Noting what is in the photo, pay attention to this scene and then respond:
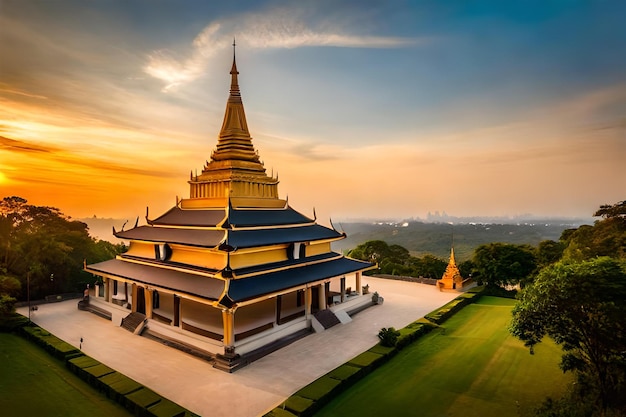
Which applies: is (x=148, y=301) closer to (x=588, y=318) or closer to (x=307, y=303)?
(x=307, y=303)

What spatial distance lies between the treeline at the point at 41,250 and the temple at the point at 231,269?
140 inches

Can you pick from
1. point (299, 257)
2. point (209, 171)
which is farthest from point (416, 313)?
point (209, 171)

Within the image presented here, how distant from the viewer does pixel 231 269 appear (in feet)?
59.8

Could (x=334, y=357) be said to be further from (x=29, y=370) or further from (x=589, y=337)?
(x=29, y=370)

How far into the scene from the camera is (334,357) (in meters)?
17.9

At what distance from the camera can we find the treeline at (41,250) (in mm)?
27547

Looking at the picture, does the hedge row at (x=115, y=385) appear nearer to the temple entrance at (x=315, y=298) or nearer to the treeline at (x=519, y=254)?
the temple entrance at (x=315, y=298)

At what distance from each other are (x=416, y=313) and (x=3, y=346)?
80.4 feet

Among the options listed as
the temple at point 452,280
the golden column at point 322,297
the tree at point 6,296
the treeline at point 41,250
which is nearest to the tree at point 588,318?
the golden column at point 322,297

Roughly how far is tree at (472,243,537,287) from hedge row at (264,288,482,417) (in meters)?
16.1

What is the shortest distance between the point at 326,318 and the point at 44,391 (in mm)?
14157

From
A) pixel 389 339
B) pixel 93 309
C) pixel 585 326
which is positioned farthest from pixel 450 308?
pixel 93 309

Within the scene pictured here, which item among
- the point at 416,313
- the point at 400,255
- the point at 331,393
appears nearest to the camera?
the point at 331,393

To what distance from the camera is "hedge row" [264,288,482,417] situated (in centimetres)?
1281
